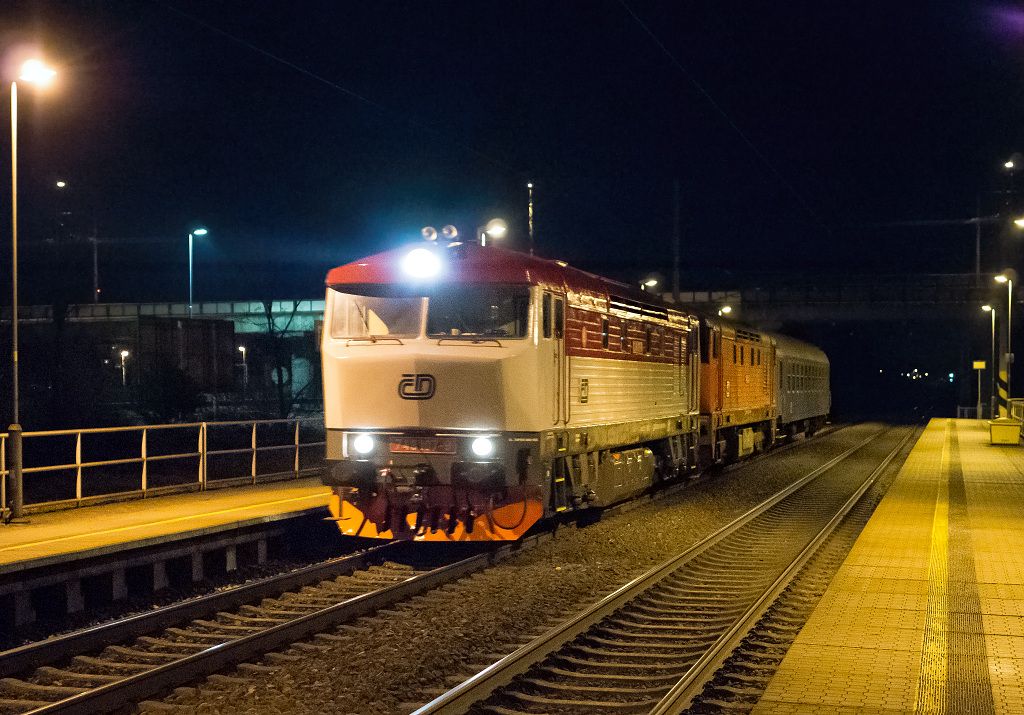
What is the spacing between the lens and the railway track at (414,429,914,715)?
7.79 m

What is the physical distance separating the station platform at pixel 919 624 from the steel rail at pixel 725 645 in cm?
53

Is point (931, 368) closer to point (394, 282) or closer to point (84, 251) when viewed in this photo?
point (84, 251)

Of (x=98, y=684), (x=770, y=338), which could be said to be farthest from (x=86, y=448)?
(x=98, y=684)

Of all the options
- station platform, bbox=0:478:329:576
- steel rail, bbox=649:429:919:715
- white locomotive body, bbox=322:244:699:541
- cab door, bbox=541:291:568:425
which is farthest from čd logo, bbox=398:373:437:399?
steel rail, bbox=649:429:919:715

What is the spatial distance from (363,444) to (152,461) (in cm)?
2022

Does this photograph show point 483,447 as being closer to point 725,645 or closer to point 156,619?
point 156,619

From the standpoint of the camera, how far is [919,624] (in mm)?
9562

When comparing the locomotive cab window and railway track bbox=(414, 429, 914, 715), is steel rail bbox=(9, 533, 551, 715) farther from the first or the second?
the locomotive cab window

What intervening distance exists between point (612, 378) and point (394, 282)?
3.80 metres

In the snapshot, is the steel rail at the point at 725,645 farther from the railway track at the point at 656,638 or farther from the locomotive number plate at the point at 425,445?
the locomotive number plate at the point at 425,445

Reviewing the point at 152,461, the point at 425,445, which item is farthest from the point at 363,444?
the point at 152,461

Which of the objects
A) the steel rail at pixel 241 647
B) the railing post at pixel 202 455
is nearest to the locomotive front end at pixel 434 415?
the steel rail at pixel 241 647

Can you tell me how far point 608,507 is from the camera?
60.6 ft

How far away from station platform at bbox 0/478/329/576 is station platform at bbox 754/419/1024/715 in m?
6.97
